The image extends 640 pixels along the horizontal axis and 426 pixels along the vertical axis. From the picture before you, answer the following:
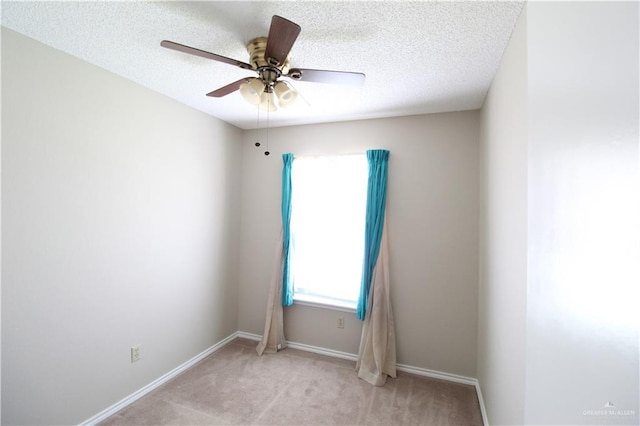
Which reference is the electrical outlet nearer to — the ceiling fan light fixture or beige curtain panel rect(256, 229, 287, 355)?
beige curtain panel rect(256, 229, 287, 355)

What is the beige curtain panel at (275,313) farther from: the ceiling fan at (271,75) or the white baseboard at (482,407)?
the white baseboard at (482,407)

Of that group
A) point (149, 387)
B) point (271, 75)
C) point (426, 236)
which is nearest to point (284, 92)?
point (271, 75)

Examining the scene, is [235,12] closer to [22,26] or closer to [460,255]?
[22,26]

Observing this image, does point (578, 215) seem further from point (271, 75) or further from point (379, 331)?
point (379, 331)

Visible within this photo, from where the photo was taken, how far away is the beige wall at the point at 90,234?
1500 millimetres

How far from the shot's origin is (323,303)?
112 inches

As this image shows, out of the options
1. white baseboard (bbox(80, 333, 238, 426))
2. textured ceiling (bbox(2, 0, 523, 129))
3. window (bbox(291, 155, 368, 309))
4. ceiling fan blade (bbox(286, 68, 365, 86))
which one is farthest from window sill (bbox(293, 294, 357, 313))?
ceiling fan blade (bbox(286, 68, 365, 86))

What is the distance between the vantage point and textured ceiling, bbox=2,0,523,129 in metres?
1.25

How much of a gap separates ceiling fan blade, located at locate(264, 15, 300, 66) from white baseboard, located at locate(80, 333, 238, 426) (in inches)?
99.3

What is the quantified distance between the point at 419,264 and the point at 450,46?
1.76 metres

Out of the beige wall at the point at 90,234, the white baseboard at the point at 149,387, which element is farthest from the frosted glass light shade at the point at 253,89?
the white baseboard at the point at 149,387

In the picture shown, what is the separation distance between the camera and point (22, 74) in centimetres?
150

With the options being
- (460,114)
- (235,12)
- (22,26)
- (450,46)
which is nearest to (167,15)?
(235,12)

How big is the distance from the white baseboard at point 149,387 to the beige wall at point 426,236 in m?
0.91
